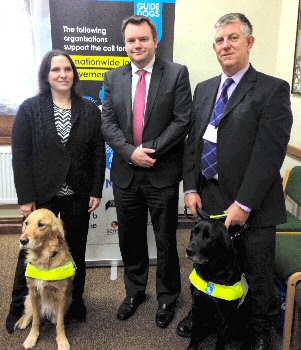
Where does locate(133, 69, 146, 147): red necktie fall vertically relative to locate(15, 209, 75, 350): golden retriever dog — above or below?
above

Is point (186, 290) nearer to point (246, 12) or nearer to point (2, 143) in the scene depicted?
point (2, 143)

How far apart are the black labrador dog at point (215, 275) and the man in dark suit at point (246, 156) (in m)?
0.12

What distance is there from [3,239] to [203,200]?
2370 mm

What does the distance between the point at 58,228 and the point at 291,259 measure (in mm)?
1384

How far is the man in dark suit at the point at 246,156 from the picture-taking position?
1781mm

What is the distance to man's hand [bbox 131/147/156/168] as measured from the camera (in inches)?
84.1

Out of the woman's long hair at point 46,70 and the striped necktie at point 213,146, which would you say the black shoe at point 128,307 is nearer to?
the striped necktie at point 213,146

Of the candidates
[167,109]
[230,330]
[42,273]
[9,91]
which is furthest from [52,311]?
[9,91]

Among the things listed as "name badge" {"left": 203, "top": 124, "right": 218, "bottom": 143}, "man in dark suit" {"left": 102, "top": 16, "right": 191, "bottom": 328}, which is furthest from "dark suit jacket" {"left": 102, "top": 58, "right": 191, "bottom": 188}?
"name badge" {"left": 203, "top": 124, "right": 218, "bottom": 143}

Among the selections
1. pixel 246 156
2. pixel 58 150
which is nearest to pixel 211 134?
pixel 246 156

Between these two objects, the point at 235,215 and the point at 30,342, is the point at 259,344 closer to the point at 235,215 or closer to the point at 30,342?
the point at 235,215

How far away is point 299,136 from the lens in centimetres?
321

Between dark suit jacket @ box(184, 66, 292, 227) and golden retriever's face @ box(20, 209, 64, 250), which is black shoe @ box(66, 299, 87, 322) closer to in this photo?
golden retriever's face @ box(20, 209, 64, 250)

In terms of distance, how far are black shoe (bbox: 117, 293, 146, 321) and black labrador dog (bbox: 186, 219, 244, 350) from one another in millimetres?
623
